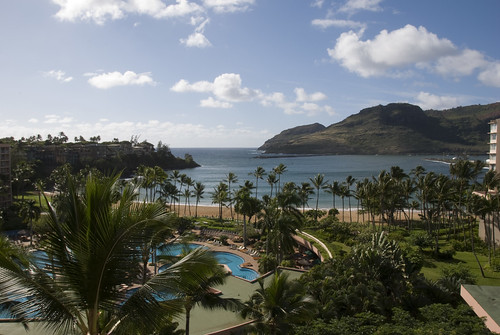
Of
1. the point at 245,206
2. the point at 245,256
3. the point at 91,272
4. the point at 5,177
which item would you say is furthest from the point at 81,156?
the point at 91,272

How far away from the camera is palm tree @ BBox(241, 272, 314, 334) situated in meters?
12.9

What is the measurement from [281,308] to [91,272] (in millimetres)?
9446

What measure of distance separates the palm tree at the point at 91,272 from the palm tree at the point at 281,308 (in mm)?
8414

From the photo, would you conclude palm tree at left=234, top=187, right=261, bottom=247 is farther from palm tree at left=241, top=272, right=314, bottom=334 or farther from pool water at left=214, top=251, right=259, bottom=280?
palm tree at left=241, top=272, right=314, bottom=334

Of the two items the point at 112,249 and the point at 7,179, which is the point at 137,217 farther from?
the point at 7,179

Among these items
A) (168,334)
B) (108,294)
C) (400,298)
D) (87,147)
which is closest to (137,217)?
(108,294)

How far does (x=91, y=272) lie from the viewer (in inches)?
191

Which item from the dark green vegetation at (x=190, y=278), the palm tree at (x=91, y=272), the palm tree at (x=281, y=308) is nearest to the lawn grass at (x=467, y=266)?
the dark green vegetation at (x=190, y=278)

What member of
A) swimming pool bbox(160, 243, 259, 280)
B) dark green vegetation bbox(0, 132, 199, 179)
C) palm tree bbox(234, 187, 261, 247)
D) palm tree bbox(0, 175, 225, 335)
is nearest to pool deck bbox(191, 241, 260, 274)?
swimming pool bbox(160, 243, 259, 280)

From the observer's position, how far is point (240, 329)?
58.5 feet

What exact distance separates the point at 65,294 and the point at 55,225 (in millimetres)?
993

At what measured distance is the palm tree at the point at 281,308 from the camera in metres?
12.9

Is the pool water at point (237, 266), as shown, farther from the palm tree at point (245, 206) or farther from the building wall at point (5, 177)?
the building wall at point (5, 177)

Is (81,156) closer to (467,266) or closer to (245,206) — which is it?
(245,206)
